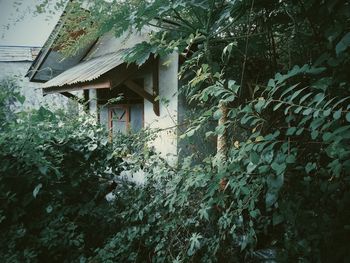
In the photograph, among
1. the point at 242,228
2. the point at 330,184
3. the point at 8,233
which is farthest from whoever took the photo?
the point at 8,233

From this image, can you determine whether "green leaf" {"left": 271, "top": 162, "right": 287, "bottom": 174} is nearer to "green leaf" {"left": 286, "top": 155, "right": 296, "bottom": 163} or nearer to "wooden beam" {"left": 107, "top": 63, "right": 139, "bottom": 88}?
"green leaf" {"left": 286, "top": 155, "right": 296, "bottom": 163}

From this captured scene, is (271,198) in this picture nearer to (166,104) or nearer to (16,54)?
(166,104)

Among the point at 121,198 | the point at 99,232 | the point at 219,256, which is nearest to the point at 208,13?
the point at 219,256

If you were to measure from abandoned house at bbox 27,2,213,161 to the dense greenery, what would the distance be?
112 cm

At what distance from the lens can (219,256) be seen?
10.0ft

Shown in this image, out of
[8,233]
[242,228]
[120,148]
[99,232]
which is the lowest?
[99,232]

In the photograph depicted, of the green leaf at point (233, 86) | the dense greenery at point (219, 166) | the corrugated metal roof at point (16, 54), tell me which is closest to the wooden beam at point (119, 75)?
the dense greenery at point (219, 166)

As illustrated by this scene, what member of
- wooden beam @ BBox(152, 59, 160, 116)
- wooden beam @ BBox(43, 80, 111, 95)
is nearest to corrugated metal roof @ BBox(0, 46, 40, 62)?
wooden beam @ BBox(43, 80, 111, 95)

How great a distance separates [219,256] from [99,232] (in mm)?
1875

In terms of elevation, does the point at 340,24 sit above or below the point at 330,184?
above

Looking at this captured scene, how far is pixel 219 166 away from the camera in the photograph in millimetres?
2543

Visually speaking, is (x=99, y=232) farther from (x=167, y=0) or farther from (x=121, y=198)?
(x=167, y=0)

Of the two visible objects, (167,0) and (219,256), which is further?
(219,256)

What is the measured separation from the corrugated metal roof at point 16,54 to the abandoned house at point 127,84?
558 centimetres
